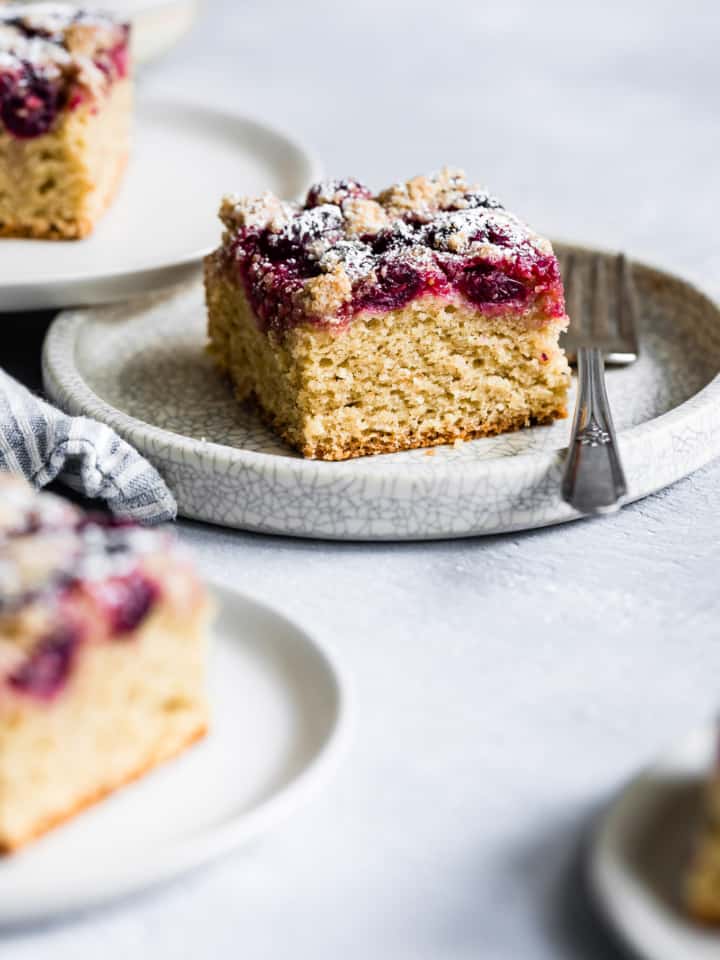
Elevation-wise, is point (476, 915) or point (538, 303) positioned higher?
point (538, 303)

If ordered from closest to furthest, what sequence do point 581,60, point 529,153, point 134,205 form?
point 134,205 < point 529,153 < point 581,60

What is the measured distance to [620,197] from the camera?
4988 millimetres

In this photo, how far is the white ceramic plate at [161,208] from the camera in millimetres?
3543

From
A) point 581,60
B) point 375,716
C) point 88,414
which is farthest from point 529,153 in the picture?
point 375,716

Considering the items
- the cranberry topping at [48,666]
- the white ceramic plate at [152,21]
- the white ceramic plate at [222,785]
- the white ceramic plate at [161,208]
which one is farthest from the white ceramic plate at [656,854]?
the white ceramic plate at [152,21]

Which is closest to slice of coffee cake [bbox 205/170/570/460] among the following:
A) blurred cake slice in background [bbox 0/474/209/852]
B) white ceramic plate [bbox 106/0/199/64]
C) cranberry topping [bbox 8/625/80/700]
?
blurred cake slice in background [bbox 0/474/209/852]

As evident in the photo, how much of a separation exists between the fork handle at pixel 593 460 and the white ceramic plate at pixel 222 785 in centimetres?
71

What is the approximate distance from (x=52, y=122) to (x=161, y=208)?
1.48 ft

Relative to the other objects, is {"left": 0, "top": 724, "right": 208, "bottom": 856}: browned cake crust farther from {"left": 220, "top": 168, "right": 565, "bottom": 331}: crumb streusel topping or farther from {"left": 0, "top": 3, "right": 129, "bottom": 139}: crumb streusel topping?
{"left": 0, "top": 3, "right": 129, "bottom": 139}: crumb streusel topping

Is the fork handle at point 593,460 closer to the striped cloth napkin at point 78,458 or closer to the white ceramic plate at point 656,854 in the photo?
the white ceramic plate at point 656,854

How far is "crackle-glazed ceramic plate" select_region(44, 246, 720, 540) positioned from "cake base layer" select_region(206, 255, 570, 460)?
0.19 feet

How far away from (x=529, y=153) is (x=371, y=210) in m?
2.46

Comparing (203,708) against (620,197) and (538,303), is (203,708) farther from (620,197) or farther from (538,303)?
(620,197)

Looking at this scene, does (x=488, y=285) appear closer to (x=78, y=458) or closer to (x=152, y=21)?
(x=78, y=458)
